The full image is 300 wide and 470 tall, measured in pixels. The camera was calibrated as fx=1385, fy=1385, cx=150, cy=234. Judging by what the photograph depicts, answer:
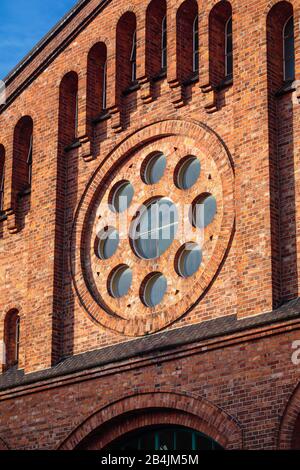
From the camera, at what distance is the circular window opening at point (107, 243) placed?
29438mm

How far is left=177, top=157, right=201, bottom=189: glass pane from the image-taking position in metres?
28.3

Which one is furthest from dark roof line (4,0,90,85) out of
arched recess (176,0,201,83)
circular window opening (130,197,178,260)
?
circular window opening (130,197,178,260)

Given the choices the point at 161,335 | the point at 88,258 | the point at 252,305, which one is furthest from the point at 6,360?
the point at 252,305

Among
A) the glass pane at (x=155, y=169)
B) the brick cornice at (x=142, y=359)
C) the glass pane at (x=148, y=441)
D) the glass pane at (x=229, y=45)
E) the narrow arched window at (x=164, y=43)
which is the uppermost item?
the narrow arched window at (x=164, y=43)

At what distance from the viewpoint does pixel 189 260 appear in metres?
27.9

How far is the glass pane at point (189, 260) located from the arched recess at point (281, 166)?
223 centimetres

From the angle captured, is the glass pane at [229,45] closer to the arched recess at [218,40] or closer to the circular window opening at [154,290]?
the arched recess at [218,40]

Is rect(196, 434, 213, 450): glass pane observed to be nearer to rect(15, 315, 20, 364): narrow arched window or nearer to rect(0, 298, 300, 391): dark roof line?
rect(0, 298, 300, 391): dark roof line

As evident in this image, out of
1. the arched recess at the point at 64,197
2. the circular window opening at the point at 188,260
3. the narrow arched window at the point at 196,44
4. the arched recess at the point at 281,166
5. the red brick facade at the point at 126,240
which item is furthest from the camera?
the arched recess at the point at 64,197

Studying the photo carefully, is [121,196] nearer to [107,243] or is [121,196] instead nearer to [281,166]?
[107,243]

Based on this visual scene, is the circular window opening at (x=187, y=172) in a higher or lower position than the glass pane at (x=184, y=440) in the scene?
higher

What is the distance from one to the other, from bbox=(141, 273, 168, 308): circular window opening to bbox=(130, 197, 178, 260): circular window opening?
0.46 m

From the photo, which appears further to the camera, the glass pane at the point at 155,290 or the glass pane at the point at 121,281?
the glass pane at the point at 121,281

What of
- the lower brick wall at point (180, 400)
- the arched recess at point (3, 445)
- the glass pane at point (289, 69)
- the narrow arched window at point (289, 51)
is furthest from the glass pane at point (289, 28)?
the arched recess at point (3, 445)
